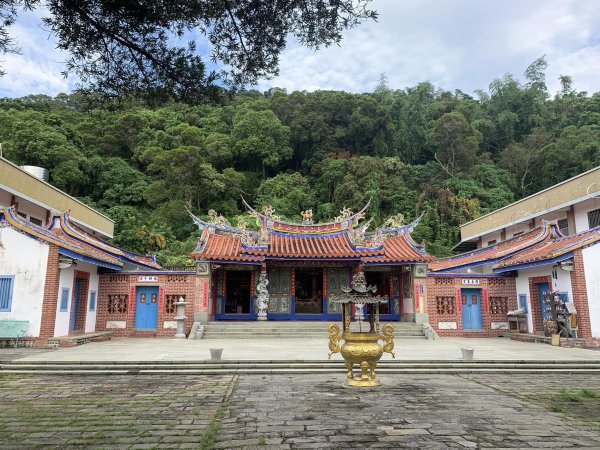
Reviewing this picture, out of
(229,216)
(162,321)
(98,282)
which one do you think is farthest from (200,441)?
(229,216)

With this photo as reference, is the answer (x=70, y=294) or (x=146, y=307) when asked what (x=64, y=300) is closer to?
(x=70, y=294)

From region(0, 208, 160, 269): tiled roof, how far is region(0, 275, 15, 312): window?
4.57 ft

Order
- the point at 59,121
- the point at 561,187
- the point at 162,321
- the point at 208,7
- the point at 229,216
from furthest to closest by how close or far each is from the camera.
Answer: the point at 59,121, the point at 229,216, the point at 561,187, the point at 162,321, the point at 208,7

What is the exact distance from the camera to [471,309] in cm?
1656

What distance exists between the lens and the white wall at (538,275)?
13.2 meters

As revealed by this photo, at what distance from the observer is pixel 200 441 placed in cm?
445

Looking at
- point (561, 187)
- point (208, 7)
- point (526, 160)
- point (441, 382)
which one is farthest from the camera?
point (526, 160)

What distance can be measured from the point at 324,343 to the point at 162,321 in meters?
6.33

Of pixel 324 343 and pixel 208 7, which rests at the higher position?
pixel 208 7

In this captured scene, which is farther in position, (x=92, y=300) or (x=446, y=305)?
(x=446, y=305)

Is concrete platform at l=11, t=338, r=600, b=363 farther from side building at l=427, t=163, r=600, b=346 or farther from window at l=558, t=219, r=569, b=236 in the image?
window at l=558, t=219, r=569, b=236

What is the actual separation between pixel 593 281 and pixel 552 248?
2.51 meters

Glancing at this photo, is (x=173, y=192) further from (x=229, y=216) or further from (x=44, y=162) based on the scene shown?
(x=44, y=162)

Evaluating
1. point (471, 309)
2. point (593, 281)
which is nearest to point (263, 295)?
point (471, 309)
